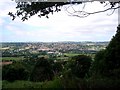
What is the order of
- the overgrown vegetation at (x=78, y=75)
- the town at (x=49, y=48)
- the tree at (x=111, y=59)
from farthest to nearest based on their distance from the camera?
the town at (x=49, y=48) → the tree at (x=111, y=59) → the overgrown vegetation at (x=78, y=75)

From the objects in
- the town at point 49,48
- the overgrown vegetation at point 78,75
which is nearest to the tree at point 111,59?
the overgrown vegetation at point 78,75

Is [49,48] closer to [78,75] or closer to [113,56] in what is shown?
Result: [78,75]

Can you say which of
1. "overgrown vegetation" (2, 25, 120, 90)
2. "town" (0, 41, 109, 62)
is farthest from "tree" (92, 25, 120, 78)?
"town" (0, 41, 109, 62)

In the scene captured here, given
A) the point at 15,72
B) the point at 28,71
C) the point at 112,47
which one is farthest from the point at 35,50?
the point at 112,47

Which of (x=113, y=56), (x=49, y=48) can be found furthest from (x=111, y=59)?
(x=49, y=48)

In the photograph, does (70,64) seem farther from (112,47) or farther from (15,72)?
(112,47)

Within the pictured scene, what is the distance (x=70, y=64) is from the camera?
654 inches

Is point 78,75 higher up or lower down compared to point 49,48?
lower down

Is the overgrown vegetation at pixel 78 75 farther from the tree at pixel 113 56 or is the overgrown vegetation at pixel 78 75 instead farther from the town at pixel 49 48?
the town at pixel 49 48

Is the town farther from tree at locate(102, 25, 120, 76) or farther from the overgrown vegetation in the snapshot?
tree at locate(102, 25, 120, 76)

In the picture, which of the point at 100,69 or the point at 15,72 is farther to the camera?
the point at 15,72

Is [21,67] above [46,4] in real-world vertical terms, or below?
below

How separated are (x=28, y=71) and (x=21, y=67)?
1.16 m

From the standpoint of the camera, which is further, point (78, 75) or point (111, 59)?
point (78, 75)
